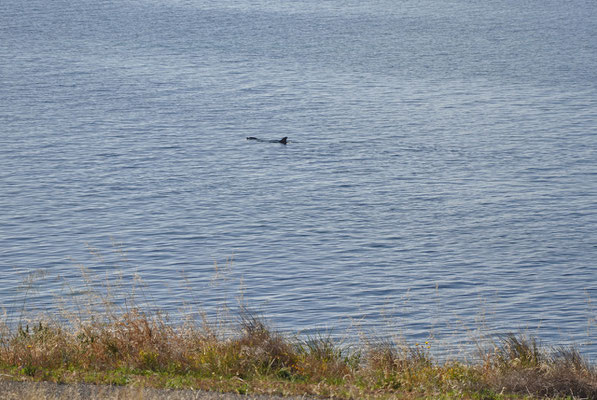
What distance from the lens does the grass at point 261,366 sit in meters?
9.95

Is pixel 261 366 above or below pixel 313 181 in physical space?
above

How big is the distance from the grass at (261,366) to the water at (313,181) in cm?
255

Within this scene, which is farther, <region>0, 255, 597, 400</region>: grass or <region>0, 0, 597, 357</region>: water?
<region>0, 0, 597, 357</region>: water

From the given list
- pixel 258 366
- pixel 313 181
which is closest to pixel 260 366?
pixel 258 366

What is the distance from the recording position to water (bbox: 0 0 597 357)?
2081 cm

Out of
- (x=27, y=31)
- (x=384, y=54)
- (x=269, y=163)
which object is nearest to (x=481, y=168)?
(x=269, y=163)

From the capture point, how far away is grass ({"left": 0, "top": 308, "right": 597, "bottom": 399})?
9.95 meters

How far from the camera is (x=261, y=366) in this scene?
35.7 feet

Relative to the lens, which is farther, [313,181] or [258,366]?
[313,181]

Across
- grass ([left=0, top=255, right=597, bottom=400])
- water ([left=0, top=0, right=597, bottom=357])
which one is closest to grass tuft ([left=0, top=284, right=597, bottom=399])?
grass ([left=0, top=255, right=597, bottom=400])

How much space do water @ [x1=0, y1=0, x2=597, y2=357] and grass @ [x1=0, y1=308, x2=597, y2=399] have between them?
2548mm

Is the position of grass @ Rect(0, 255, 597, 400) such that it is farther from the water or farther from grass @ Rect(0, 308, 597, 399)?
the water

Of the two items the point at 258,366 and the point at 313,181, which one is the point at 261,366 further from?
the point at 313,181

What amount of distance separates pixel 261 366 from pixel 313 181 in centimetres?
2208
